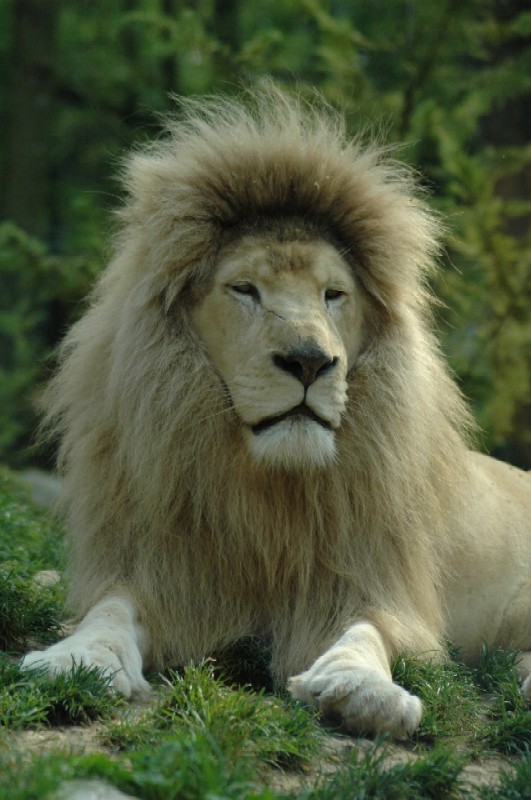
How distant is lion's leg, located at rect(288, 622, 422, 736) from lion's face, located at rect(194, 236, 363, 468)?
27.9 inches

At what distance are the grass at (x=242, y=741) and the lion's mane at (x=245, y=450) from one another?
0.75ft

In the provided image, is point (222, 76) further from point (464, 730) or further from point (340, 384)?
point (464, 730)

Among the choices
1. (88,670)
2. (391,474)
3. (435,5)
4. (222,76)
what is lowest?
(88,670)

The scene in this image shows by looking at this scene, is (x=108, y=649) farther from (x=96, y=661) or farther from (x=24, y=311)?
(x=24, y=311)

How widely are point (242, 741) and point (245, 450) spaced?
1.15 meters

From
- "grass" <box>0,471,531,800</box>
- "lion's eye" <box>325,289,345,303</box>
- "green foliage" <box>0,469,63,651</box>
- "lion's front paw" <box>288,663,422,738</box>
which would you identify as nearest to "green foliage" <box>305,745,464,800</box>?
"grass" <box>0,471,531,800</box>

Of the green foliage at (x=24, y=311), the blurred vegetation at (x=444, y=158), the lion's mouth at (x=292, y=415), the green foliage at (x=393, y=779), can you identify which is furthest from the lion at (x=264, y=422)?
the green foliage at (x=24, y=311)

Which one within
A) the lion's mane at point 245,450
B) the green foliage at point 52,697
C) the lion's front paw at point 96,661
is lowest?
the green foliage at point 52,697

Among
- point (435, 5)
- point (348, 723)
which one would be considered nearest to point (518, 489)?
point (348, 723)

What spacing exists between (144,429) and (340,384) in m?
0.67

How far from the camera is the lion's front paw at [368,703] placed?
3.34 meters

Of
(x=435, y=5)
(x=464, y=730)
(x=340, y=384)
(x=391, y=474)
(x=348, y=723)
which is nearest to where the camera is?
(x=348, y=723)

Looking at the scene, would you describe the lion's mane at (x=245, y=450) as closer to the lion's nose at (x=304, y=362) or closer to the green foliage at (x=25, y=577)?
the green foliage at (x=25, y=577)

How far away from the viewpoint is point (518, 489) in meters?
5.31
